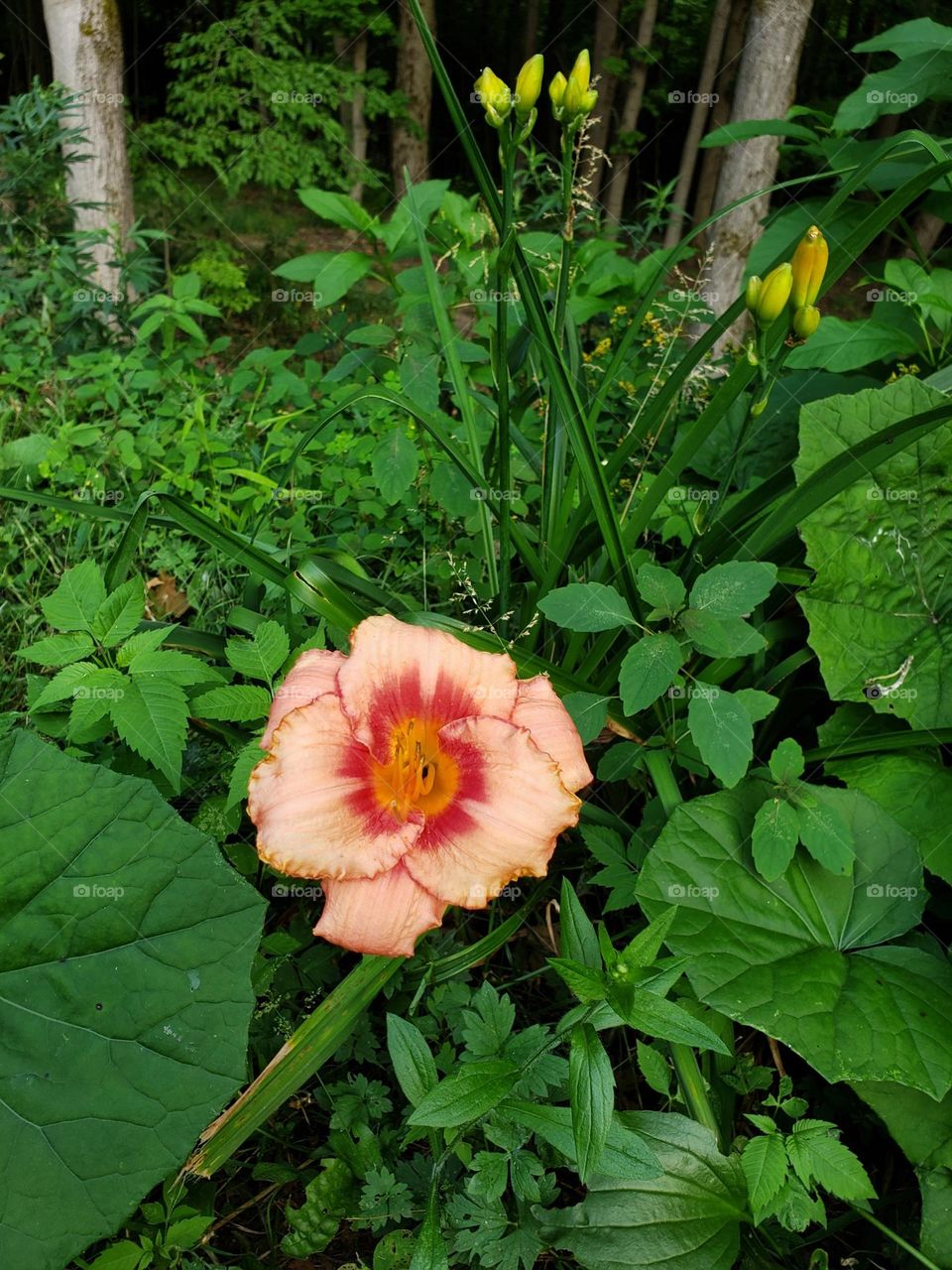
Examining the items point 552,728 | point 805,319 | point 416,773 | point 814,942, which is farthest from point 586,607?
point 814,942

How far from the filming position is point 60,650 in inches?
57.6

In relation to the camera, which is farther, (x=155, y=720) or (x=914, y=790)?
(x=914, y=790)

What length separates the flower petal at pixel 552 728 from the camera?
124 cm

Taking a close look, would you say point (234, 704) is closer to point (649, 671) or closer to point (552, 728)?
point (552, 728)

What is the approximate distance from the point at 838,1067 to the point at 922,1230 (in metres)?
0.25

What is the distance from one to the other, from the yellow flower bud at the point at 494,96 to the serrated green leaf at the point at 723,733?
0.85 meters

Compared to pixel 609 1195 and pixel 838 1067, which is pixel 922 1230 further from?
pixel 609 1195

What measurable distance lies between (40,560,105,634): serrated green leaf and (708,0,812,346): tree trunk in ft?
8.68

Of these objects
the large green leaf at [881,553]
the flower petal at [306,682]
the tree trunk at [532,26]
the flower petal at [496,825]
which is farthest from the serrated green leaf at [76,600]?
the tree trunk at [532,26]

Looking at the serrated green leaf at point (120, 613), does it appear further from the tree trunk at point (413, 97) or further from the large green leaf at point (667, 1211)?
the tree trunk at point (413, 97)

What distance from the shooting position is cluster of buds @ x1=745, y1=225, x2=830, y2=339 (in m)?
1.12

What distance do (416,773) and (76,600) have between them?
0.68m

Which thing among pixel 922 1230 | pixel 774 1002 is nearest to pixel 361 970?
pixel 774 1002

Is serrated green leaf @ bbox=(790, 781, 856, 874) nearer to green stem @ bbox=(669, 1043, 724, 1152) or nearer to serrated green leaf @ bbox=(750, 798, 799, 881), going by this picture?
serrated green leaf @ bbox=(750, 798, 799, 881)
